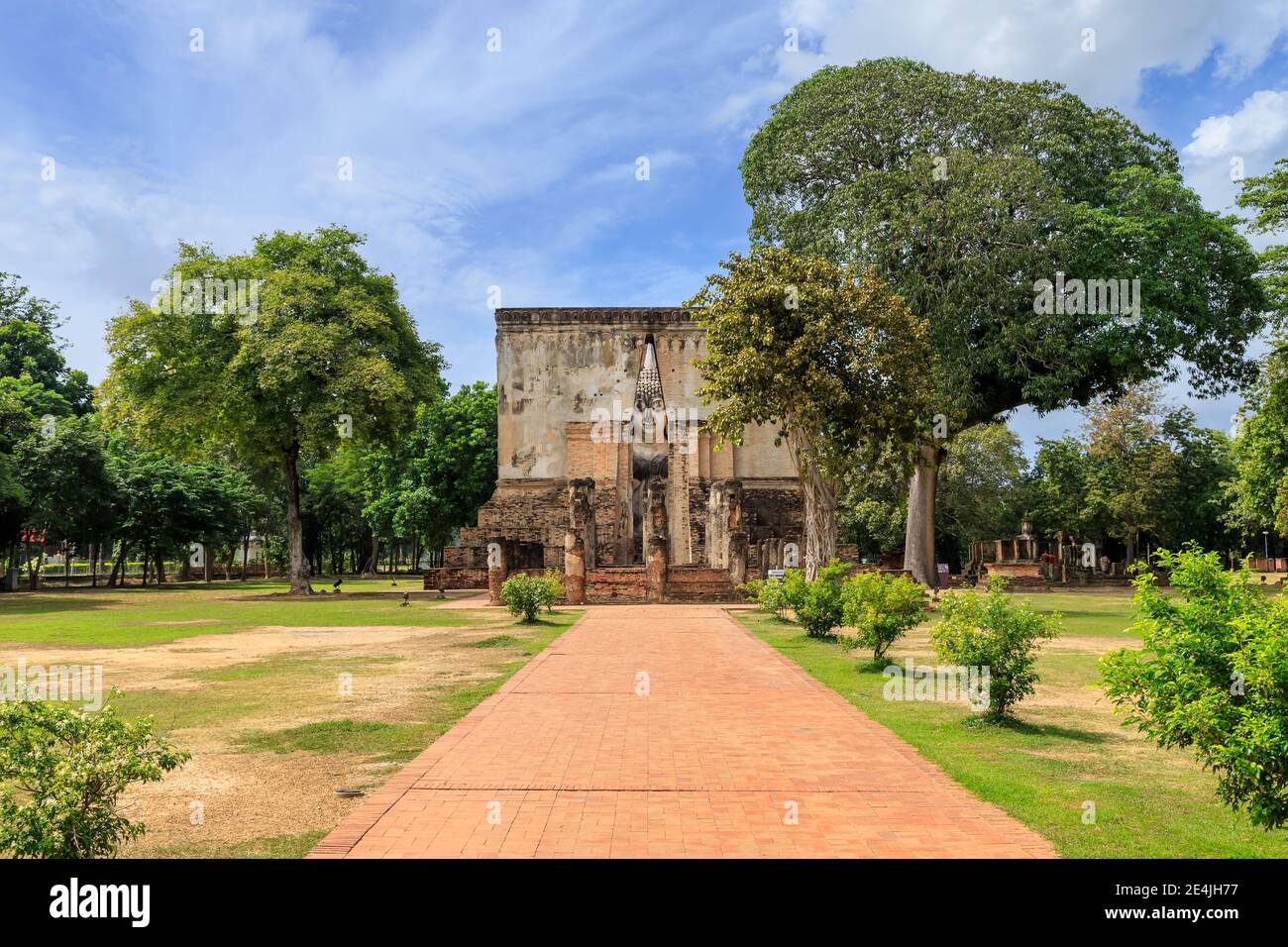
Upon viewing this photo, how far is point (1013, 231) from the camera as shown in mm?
24625

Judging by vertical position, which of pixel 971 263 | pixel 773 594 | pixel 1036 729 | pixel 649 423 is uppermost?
pixel 971 263

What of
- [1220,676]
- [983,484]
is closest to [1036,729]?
[1220,676]

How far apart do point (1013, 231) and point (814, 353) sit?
A: 746 cm

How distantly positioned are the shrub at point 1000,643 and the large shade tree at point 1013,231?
16.1 metres

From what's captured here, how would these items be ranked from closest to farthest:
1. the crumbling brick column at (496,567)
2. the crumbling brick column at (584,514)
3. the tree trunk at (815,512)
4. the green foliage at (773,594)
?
the green foliage at (773,594), the tree trunk at (815,512), the crumbling brick column at (496,567), the crumbling brick column at (584,514)

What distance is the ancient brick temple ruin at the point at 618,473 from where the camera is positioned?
100 ft

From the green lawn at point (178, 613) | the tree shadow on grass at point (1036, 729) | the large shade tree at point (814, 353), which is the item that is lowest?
the green lawn at point (178, 613)

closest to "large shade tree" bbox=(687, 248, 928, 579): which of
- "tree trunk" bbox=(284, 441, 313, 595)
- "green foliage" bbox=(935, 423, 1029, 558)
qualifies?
"tree trunk" bbox=(284, 441, 313, 595)

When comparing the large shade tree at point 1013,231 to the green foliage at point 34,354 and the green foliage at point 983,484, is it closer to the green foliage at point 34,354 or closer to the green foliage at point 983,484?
the green foliage at point 983,484

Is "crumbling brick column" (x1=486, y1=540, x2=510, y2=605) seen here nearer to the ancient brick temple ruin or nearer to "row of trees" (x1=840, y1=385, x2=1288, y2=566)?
the ancient brick temple ruin

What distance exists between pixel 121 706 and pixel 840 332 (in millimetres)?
15722

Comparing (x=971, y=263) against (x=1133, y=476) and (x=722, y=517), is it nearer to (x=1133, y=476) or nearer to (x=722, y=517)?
(x=722, y=517)

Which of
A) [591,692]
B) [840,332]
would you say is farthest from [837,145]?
[591,692]

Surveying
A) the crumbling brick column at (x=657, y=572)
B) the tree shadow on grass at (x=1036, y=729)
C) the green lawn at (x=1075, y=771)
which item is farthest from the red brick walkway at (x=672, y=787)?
the crumbling brick column at (x=657, y=572)
